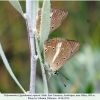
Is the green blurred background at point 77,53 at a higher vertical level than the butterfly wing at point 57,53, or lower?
lower

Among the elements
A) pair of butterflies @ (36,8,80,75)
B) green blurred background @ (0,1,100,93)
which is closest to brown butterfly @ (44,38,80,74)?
pair of butterflies @ (36,8,80,75)

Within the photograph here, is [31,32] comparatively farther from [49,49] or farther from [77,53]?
[77,53]

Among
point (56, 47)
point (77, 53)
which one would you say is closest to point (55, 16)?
point (56, 47)

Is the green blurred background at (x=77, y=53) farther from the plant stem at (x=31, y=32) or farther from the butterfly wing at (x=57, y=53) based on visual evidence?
the plant stem at (x=31, y=32)

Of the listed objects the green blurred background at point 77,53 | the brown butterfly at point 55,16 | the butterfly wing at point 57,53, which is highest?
the brown butterfly at point 55,16

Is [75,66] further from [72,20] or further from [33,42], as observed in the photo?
[33,42]

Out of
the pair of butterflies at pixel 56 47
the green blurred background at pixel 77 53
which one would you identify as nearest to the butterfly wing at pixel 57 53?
the pair of butterflies at pixel 56 47

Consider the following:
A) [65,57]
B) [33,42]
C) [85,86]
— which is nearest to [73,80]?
[85,86]

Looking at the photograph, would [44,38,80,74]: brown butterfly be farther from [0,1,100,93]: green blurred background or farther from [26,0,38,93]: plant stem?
[0,1,100,93]: green blurred background
